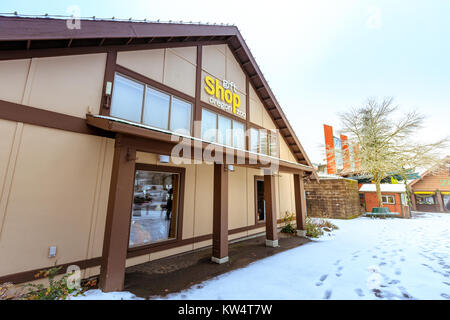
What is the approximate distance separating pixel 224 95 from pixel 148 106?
3.51 meters

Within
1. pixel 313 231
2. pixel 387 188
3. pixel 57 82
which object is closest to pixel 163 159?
pixel 57 82

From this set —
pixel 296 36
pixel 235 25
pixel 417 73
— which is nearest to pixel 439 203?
pixel 417 73

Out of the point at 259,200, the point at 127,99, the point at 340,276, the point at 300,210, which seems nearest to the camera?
the point at 340,276

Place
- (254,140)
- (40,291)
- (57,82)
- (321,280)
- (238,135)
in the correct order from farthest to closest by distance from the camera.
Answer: (254,140) < (238,135) < (321,280) < (57,82) < (40,291)

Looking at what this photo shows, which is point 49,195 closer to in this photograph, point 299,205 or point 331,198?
point 299,205

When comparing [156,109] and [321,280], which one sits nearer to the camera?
[321,280]

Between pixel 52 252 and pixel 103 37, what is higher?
pixel 103 37

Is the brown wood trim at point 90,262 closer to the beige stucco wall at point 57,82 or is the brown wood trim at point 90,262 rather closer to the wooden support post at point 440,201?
the beige stucco wall at point 57,82

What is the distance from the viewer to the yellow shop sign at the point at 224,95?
7508 mm

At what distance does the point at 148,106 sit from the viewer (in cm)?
559

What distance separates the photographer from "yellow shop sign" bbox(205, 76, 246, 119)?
7.51 metres

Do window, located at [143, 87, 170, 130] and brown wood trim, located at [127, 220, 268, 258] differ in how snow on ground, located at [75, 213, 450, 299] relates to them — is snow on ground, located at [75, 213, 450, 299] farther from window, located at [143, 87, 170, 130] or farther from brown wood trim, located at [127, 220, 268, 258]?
window, located at [143, 87, 170, 130]

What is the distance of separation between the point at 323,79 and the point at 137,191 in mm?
26482

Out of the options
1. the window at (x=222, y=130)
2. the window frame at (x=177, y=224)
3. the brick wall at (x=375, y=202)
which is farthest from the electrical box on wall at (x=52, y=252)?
the brick wall at (x=375, y=202)
